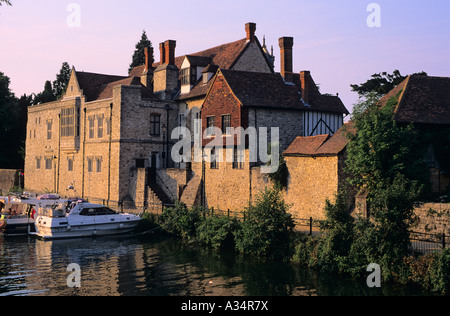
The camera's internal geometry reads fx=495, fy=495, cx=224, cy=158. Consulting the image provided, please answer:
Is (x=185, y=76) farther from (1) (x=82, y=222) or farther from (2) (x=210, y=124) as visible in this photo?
(1) (x=82, y=222)

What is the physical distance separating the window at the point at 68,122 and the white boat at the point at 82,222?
17.1 metres

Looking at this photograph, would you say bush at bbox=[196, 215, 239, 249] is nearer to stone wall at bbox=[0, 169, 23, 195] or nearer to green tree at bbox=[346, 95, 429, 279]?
green tree at bbox=[346, 95, 429, 279]

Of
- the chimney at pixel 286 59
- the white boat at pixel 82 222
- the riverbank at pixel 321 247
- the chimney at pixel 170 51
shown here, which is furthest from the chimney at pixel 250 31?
the riverbank at pixel 321 247

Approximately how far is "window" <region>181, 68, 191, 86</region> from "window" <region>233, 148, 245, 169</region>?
1289 centimetres

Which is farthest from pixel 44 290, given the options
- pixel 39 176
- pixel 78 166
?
pixel 39 176

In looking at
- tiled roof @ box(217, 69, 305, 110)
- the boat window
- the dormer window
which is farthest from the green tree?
the dormer window

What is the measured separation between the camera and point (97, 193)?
156ft

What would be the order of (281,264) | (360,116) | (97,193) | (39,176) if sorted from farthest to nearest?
(39,176)
(97,193)
(360,116)
(281,264)

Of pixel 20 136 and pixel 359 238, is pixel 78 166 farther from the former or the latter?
pixel 359 238

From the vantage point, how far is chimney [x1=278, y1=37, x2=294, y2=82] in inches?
1649

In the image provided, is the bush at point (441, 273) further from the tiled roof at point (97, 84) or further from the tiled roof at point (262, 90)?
the tiled roof at point (97, 84)

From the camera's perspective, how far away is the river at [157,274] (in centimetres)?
2033

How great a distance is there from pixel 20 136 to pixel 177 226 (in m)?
50.4
